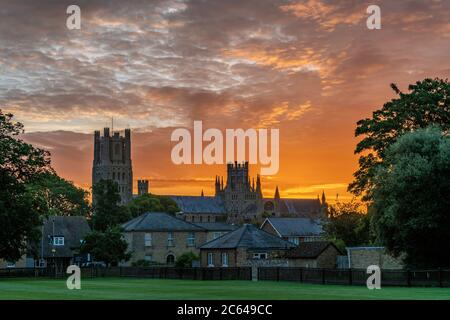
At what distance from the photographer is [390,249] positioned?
5766 cm

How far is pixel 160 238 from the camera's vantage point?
107 meters

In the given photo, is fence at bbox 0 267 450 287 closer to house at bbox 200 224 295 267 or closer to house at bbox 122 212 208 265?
house at bbox 200 224 295 267

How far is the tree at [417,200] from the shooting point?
53219 millimetres

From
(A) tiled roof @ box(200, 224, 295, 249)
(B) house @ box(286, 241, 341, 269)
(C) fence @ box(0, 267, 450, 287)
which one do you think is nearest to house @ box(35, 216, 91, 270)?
(C) fence @ box(0, 267, 450, 287)

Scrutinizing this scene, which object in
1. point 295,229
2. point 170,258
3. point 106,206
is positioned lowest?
point 170,258

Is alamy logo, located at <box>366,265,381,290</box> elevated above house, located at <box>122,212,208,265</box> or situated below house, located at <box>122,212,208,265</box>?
Answer: below

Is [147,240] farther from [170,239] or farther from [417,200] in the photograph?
[417,200]

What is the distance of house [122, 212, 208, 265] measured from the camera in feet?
346

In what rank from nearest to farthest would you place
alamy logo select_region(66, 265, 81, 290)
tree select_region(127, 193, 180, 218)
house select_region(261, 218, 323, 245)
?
alamy logo select_region(66, 265, 81, 290) → house select_region(261, 218, 323, 245) → tree select_region(127, 193, 180, 218)

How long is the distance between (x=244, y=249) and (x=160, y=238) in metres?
24.4

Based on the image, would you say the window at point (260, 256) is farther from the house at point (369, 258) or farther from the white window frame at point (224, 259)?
the house at point (369, 258)

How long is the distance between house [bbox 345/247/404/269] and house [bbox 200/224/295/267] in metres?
11.1

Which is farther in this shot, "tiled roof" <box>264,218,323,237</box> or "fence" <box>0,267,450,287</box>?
"tiled roof" <box>264,218,323,237</box>

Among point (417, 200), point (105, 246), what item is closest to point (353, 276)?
point (417, 200)
